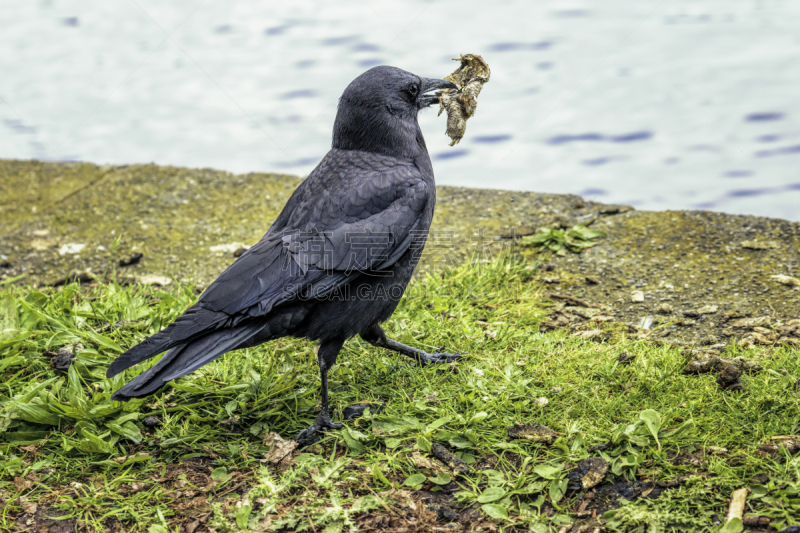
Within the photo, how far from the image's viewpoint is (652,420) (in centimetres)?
291

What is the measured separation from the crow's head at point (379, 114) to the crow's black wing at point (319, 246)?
5.0 inches

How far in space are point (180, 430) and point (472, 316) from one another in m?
2.00

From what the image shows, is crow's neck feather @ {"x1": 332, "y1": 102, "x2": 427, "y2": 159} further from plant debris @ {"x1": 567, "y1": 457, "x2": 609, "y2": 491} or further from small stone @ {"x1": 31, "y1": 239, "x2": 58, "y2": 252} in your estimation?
small stone @ {"x1": 31, "y1": 239, "x2": 58, "y2": 252}

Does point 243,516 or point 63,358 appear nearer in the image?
point 243,516

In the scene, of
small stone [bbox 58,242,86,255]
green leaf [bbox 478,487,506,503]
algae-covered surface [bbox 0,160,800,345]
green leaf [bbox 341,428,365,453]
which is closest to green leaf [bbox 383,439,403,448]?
green leaf [bbox 341,428,365,453]

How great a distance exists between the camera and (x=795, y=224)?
5.37 metres

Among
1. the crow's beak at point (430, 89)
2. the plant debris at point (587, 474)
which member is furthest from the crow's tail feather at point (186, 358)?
the crow's beak at point (430, 89)

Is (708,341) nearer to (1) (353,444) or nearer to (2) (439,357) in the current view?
(2) (439,357)

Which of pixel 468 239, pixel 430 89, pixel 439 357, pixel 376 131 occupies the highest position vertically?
pixel 430 89

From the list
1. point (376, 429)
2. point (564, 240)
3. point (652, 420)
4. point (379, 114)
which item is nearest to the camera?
point (652, 420)

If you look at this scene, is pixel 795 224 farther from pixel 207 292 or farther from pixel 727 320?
pixel 207 292

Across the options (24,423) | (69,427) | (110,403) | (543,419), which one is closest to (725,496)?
(543,419)

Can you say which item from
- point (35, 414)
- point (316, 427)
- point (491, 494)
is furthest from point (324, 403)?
point (35, 414)

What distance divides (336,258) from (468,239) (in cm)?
261
